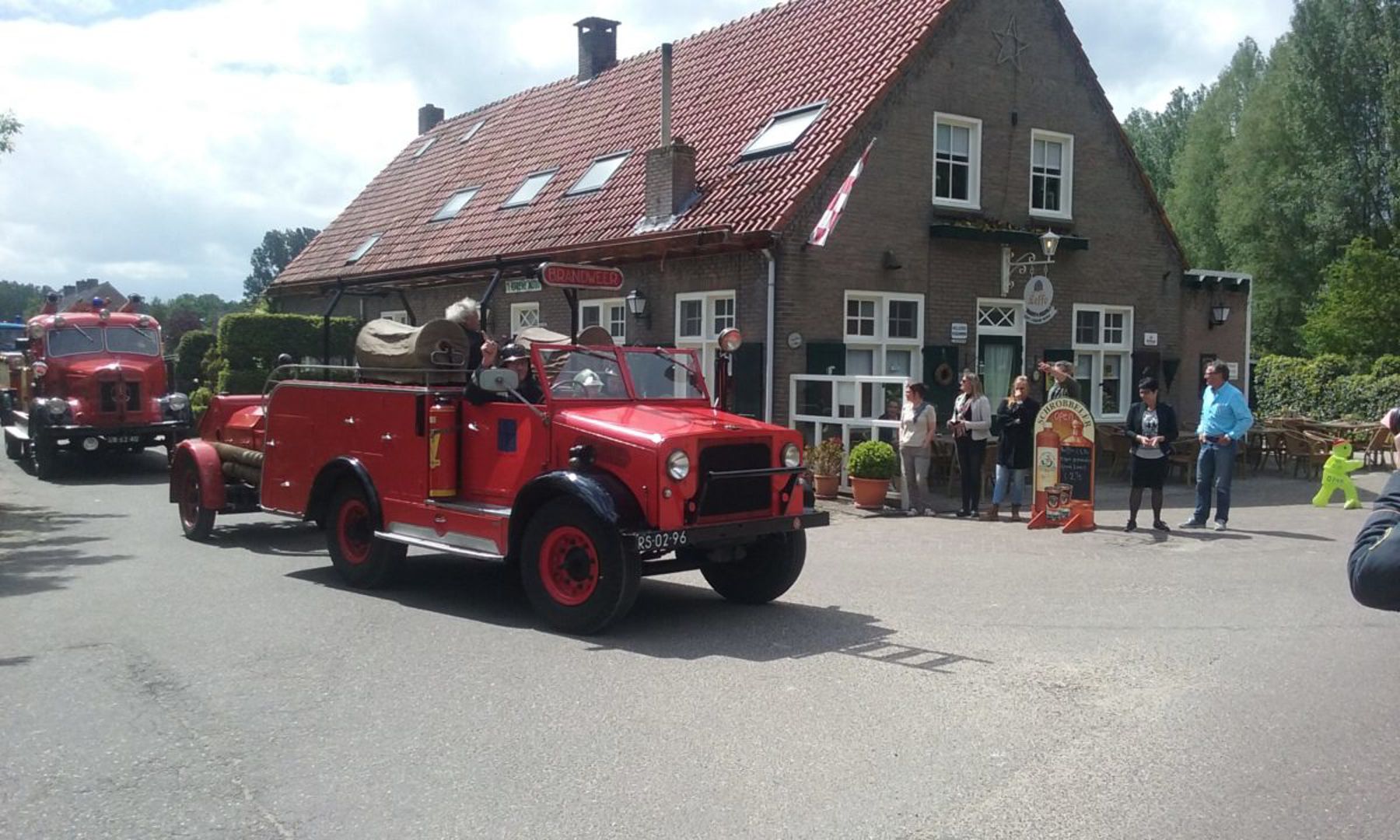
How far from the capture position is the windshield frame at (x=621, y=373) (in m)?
8.72

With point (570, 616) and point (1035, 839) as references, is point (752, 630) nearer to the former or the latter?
point (570, 616)

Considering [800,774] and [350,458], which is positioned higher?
[350,458]

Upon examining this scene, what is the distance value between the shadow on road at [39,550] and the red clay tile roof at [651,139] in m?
5.31

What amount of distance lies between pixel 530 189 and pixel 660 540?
666 inches

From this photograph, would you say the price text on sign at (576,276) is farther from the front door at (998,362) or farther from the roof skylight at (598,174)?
the roof skylight at (598,174)

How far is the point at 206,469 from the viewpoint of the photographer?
12.1m

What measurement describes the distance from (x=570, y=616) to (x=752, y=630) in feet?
4.01

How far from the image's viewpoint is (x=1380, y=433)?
788 inches

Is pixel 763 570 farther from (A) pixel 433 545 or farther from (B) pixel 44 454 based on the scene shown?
(B) pixel 44 454

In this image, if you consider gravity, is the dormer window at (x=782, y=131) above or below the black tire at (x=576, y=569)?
above

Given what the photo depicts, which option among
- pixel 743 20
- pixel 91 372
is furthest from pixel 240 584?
pixel 743 20

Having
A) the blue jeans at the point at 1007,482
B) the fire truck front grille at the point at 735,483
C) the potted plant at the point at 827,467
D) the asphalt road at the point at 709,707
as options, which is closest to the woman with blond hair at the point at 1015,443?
the blue jeans at the point at 1007,482

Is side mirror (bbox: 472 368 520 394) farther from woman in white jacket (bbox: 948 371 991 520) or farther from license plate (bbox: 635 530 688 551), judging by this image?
woman in white jacket (bbox: 948 371 991 520)

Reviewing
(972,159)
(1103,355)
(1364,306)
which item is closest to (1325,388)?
(1364,306)
